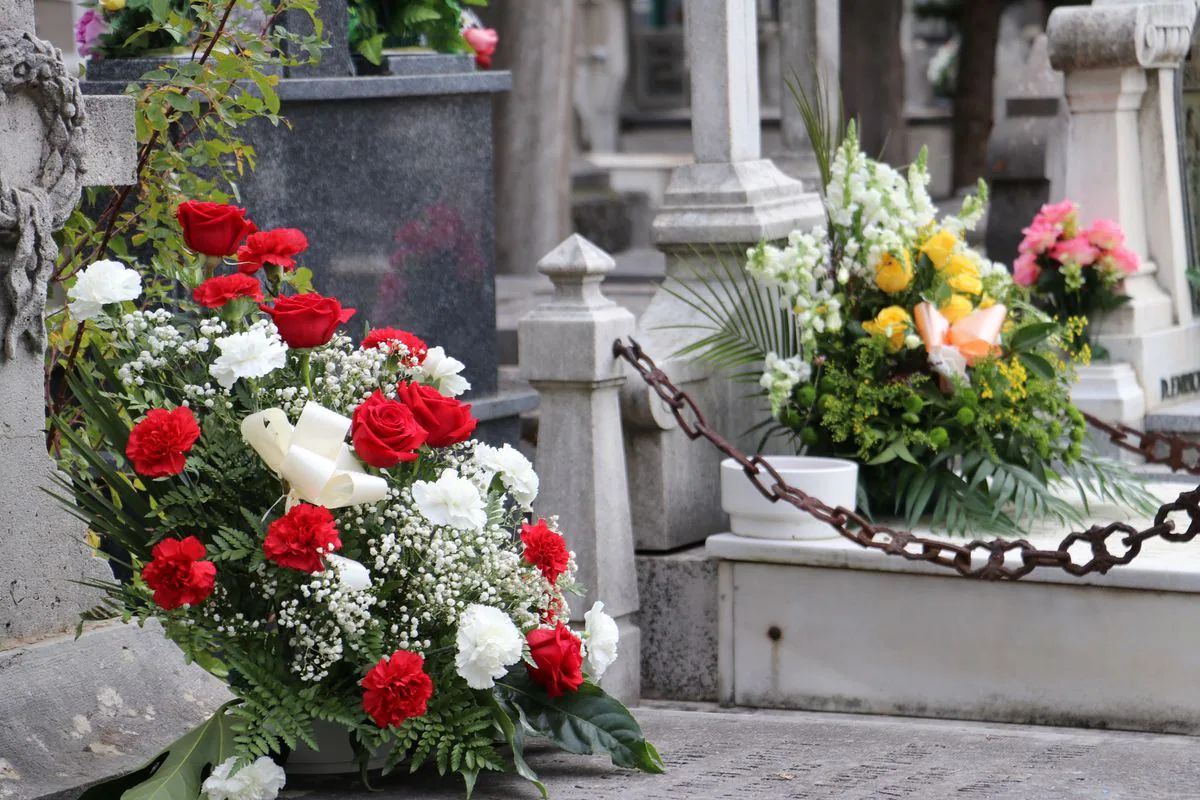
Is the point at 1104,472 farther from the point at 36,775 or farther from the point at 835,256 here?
the point at 36,775

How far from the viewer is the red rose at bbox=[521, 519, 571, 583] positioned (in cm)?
384

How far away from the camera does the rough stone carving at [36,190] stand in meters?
3.59

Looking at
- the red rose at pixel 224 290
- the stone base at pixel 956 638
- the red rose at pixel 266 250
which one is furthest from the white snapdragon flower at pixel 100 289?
the stone base at pixel 956 638

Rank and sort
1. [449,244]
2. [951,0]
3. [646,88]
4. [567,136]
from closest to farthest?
[449,244] < [567,136] < [951,0] < [646,88]

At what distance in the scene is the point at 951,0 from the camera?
22.0m

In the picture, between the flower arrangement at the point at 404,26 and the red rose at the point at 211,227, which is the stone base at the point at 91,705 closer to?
the red rose at the point at 211,227

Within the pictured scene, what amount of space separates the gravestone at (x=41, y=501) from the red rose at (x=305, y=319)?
1.53 ft

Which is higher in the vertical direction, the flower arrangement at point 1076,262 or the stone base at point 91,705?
the flower arrangement at point 1076,262

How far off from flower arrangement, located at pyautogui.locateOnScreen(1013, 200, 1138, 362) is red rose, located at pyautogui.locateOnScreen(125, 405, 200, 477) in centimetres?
431

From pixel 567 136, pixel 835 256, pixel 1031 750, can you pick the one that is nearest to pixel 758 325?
pixel 835 256

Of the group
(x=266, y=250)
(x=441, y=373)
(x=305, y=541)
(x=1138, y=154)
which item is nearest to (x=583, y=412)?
(x=441, y=373)

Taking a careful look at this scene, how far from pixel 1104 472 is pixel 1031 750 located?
165cm

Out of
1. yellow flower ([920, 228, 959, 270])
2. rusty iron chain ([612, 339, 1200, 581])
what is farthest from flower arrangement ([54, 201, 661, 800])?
Answer: yellow flower ([920, 228, 959, 270])

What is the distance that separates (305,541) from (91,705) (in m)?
0.67
